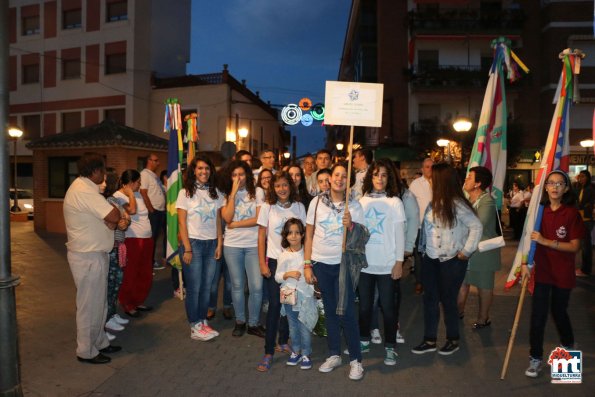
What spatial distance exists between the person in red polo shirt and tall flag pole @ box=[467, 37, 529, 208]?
163 centimetres

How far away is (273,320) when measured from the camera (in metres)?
4.68

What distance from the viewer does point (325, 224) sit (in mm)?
4449

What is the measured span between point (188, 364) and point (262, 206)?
5.73ft

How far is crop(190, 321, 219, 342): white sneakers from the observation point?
17.7ft

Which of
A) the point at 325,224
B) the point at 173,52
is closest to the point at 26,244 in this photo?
the point at 325,224

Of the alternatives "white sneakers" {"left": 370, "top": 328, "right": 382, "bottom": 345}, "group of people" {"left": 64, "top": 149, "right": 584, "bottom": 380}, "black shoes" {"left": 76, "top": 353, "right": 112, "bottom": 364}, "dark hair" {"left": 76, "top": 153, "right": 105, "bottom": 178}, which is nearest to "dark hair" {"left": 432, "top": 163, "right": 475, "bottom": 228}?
"group of people" {"left": 64, "top": 149, "right": 584, "bottom": 380}

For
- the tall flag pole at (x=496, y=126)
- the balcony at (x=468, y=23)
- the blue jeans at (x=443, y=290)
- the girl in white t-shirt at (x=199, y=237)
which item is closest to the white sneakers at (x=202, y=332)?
the girl in white t-shirt at (x=199, y=237)

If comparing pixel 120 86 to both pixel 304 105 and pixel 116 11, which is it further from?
pixel 304 105

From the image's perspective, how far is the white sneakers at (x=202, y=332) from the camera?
5.39 m

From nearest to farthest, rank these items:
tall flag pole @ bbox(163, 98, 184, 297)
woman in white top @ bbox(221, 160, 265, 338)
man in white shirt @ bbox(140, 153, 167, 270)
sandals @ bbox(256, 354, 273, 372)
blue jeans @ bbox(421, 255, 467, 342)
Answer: sandals @ bbox(256, 354, 273, 372), blue jeans @ bbox(421, 255, 467, 342), woman in white top @ bbox(221, 160, 265, 338), tall flag pole @ bbox(163, 98, 184, 297), man in white shirt @ bbox(140, 153, 167, 270)

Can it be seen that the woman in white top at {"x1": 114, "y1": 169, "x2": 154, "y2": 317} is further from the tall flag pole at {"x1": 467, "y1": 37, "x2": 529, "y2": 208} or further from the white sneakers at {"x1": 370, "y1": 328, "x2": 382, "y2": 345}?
the tall flag pole at {"x1": 467, "y1": 37, "x2": 529, "y2": 208}

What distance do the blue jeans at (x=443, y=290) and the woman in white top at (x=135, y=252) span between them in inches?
146

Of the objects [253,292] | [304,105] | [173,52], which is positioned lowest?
[253,292]

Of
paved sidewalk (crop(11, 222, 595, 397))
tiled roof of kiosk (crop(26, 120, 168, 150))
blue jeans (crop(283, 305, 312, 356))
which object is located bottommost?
paved sidewalk (crop(11, 222, 595, 397))
